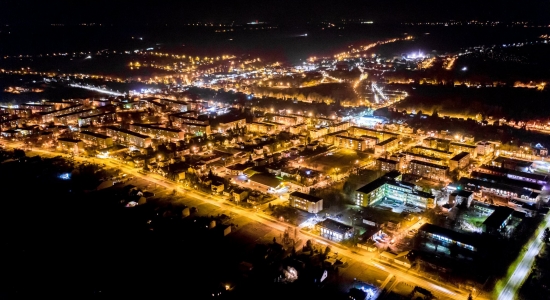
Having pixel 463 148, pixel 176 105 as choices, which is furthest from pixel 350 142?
pixel 176 105

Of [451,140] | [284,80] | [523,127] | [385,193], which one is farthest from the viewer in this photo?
[284,80]

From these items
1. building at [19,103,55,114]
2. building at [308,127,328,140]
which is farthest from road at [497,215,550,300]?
building at [19,103,55,114]

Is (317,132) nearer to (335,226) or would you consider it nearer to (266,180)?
(266,180)

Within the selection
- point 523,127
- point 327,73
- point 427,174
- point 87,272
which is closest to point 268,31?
point 327,73

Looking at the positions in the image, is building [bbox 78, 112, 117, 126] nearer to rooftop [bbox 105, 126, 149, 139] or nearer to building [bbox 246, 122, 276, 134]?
rooftop [bbox 105, 126, 149, 139]

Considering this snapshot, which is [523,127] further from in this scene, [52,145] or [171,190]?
[52,145]

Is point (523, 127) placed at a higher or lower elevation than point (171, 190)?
higher

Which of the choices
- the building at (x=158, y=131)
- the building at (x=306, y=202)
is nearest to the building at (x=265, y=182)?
the building at (x=306, y=202)
